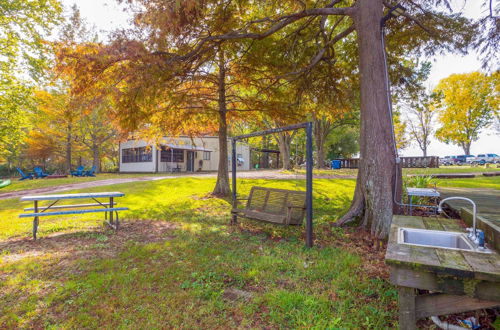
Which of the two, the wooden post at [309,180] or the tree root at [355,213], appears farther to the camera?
the tree root at [355,213]

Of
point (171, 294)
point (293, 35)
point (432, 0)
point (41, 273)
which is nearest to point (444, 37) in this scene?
point (432, 0)

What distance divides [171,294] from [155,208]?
5.34 metres

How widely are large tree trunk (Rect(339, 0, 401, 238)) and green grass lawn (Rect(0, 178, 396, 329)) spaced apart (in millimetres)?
806

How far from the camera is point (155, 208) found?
780 centimetres

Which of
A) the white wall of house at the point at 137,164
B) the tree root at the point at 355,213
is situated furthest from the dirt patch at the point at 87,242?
the white wall of house at the point at 137,164

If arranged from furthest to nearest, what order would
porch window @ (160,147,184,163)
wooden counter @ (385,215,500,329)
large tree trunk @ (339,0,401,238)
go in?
porch window @ (160,147,184,163) → large tree trunk @ (339,0,401,238) → wooden counter @ (385,215,500,329)

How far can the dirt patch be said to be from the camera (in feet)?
13.6

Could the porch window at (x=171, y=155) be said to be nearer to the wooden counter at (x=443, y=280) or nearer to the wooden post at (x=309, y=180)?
the wooden post at (x=309, y=180)

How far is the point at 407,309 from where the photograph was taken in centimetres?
182

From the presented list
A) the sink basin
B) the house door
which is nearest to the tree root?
the sink basin

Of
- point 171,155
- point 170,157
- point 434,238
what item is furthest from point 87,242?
point 170,157

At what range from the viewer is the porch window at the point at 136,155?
959 inches

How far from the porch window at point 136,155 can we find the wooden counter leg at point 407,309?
80.6 ft

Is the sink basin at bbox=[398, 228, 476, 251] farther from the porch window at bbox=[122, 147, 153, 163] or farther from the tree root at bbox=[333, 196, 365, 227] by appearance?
the porch window at bbox=[122, 147, 153, 163]
